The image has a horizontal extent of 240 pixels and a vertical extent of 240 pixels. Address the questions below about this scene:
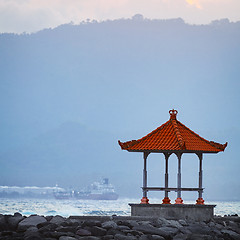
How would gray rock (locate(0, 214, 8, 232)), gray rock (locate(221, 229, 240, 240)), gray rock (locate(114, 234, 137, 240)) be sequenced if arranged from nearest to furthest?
→ 1. gray rock (locate(114, 234, 137, 240))
2. gray rock (locate(221, 229, 240, 240))
3. gray rock (locate(0, 214, 8, 232))

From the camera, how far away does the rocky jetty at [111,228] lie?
23922 mm

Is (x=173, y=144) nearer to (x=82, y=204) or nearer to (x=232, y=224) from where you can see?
(x=232, y=224)

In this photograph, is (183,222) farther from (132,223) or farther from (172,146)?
(172,146)

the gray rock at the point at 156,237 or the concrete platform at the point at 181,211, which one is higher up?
the concrete platform at the point at 181,211

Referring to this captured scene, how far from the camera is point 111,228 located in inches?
987

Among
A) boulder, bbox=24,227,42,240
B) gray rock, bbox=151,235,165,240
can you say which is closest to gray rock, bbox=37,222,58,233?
boulder, bbox=24,227,42,240

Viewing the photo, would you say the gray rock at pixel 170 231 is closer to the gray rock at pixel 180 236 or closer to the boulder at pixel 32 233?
the gray rock at pixel 180 236

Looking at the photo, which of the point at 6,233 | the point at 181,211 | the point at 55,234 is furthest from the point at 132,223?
the point at 6,233

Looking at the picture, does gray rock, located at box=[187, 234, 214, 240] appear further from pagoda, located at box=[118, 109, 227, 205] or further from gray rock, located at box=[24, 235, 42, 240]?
gray rock, located at box=[24, 235, 42, 240]

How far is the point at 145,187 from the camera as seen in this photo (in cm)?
2973

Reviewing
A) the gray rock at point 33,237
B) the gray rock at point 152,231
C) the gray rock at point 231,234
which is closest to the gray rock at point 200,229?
the gray rock at point 231,234

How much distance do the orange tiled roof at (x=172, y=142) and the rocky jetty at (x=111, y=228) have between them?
311 centimetres

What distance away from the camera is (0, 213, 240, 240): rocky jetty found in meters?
23.9

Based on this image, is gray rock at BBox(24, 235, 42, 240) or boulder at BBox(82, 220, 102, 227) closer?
gray rock at BBox(24, 235, 42, 240)
